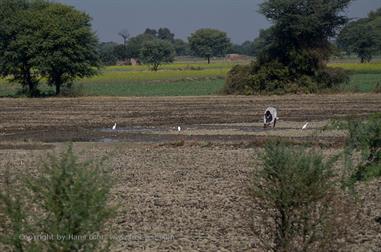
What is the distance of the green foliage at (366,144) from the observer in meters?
9.17

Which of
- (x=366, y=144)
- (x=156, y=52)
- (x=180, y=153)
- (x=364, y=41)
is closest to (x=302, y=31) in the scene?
(x=180, y=153)

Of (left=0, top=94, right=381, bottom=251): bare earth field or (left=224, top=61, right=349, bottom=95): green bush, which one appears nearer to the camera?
(left=0, top=94, right=381, bottom=251): bare earth field

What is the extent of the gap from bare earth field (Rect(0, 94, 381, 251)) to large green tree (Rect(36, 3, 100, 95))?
5972 millimetres

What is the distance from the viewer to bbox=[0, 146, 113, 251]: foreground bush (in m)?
6.73

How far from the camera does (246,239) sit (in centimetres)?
1077

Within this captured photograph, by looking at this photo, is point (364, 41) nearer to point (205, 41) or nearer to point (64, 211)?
point (205, 41)

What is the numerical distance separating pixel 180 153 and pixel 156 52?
119164 mm

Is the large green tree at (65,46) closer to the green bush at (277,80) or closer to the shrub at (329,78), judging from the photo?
the green bush at (277,80)

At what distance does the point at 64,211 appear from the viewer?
22.2 feet

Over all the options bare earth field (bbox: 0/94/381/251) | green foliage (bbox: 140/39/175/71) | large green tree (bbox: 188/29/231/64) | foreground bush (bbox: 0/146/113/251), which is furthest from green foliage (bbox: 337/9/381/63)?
foreground bush (bbox: 0/146/113/251)

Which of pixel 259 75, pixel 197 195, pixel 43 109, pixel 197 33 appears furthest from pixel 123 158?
pixel 197 33

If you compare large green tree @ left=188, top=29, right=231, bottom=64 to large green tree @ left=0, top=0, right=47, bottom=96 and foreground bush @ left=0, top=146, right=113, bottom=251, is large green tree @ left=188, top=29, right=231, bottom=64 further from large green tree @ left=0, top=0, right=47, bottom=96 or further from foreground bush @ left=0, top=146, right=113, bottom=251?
foreground bush @ left=0, top=146, right=113, bottom=251

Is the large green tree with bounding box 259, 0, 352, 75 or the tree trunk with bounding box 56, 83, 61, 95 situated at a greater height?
the large green tree with bounding box 259, 0, 352, 75

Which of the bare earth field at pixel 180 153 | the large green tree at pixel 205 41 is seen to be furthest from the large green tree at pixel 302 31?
the large green tree at pixel 205 41
